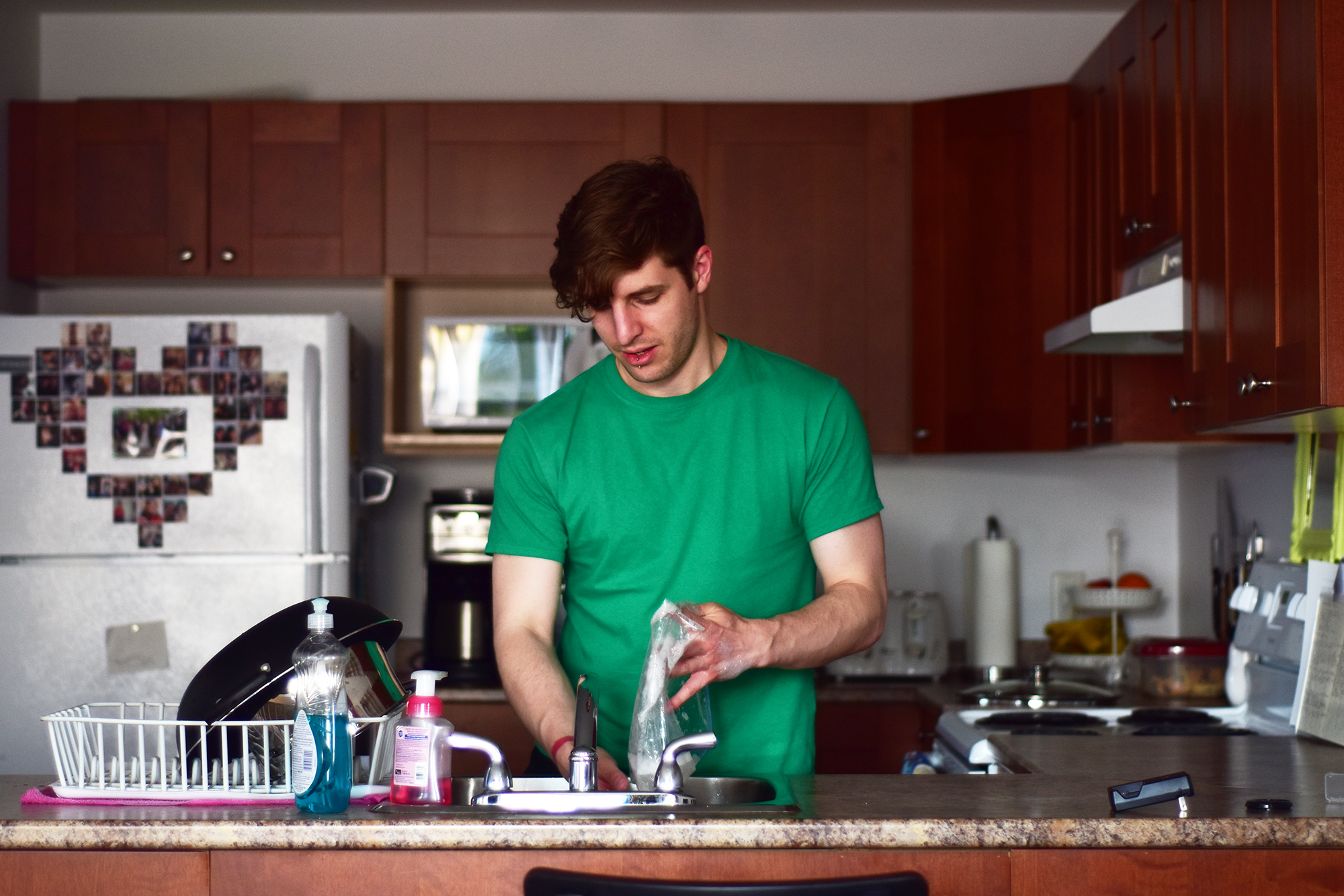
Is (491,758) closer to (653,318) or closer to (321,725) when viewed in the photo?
(321,725)

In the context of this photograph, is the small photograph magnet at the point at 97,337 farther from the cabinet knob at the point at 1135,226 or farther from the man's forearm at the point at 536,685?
the cabinet knob at the point at 1135,226

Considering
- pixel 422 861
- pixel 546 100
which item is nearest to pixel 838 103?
pixel 546 100

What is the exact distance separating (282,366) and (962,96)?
1.71m

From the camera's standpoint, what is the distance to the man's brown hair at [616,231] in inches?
58.8

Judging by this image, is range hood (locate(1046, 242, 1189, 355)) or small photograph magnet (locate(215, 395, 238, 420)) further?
small photograph magnet (locate(215, 395, 238, 420))

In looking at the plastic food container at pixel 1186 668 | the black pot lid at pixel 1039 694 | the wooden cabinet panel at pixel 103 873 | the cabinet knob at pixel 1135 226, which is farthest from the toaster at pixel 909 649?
the wooden cabinet panel at pixel 103 873

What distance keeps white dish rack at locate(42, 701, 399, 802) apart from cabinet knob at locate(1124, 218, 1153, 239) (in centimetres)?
159

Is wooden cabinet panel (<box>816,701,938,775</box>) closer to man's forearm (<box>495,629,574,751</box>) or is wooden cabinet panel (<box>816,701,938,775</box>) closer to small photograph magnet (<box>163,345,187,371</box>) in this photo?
man's forearm (<box>495,629,574,751</box>)

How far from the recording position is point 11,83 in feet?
10.8

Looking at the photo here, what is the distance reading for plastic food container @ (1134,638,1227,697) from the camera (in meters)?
2.67

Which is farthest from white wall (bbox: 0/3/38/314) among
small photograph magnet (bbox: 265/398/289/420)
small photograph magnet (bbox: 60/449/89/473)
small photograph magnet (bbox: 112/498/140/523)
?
small photograph magnet (bbox: 265/398/289/420)

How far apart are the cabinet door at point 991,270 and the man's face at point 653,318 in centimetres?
158

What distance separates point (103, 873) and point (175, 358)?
1.79 metres

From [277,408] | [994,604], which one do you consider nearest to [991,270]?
[994,604]
